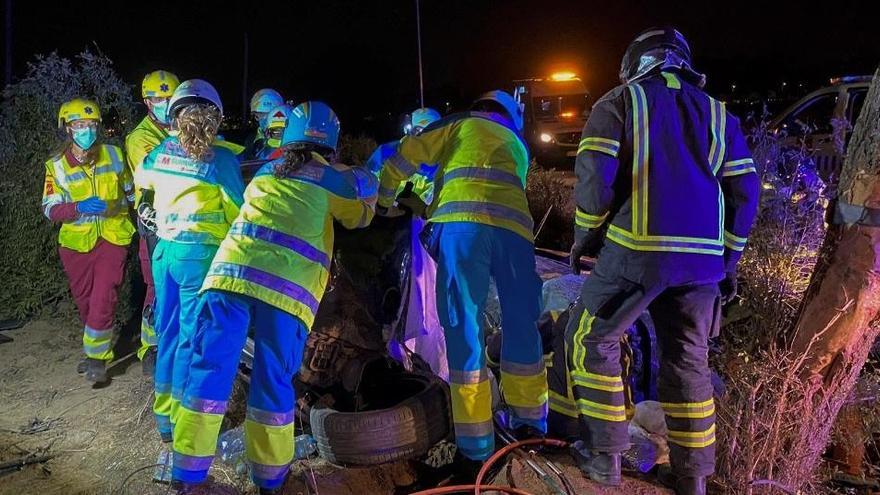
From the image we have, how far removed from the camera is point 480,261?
137 inches

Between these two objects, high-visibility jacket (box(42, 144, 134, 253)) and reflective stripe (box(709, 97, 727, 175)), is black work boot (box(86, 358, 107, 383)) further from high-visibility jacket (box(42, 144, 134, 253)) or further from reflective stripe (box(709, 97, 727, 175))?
reflective stripe (box(709, 97, 727, 175))

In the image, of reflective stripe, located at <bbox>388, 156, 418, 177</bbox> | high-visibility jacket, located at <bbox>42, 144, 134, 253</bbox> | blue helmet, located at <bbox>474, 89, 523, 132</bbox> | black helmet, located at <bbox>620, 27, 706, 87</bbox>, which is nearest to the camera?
black helmet, located at <bbox>620, 27, 706, 87</bbox>

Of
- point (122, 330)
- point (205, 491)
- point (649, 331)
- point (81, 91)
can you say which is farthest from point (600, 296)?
point (81, 91)

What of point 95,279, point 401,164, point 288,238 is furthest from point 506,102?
point 95,279

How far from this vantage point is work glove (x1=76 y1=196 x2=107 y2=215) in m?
4.83

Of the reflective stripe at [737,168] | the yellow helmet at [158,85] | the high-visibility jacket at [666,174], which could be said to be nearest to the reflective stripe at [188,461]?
the high-visibility jacket at [666,174]

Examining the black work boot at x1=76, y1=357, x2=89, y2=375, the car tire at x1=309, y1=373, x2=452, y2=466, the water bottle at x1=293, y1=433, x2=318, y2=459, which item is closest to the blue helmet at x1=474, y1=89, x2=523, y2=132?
the car tire at x1=309, y1=373, x2=452, y2=466

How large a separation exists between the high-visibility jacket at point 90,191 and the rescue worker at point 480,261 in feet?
8.12

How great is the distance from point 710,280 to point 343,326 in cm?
192

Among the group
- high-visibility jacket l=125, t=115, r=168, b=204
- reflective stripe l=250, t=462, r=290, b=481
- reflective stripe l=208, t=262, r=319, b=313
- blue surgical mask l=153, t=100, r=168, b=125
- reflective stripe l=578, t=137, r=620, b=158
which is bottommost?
reflective stripe l=250, t=462, r=290, b=481

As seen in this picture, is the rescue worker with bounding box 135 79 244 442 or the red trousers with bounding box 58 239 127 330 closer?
the rescue worker with bounding box 135 79 244 442

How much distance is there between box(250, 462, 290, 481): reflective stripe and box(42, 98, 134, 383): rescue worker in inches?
96.1

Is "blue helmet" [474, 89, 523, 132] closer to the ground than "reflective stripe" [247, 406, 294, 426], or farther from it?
farther from it

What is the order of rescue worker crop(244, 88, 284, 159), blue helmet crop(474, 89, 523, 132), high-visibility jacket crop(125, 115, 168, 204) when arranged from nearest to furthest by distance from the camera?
blue helmet crop(474, 89, 523, 132), high-visibility jacket crop(125, 115, 168, 204), rescue worker crop(244, 88, 284, 159)
